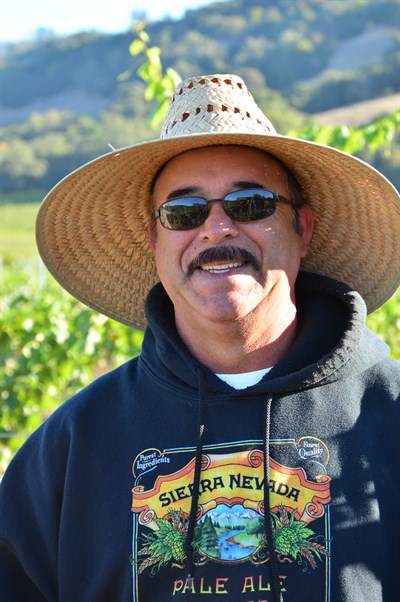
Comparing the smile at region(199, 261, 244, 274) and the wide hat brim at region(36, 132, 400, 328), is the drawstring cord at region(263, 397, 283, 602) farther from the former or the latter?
the wide hat brim at region(36, 132, 400, 328)

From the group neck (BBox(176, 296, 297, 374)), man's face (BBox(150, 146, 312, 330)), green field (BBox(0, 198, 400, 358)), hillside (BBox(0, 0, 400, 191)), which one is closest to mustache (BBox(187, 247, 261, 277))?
man's face (BBox(150, 146, 312, 330))

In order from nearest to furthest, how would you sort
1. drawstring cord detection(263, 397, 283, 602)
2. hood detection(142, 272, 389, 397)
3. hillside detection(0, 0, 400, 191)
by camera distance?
drawstring cord detection(263, 397, 283, 602), hood detection(142, 272, 389, 397), hillside detection(0, 0, 400, 191)

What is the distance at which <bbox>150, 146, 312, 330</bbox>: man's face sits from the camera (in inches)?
92.7

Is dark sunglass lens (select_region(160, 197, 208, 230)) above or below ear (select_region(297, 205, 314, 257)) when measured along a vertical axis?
below

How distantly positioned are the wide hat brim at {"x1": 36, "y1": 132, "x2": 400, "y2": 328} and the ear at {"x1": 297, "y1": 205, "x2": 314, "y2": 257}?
0.08 metres

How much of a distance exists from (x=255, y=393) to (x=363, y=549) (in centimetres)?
48

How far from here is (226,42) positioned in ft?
296

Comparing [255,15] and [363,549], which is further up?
[255,15]

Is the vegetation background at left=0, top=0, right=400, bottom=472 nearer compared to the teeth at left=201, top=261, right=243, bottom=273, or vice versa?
the teeth at left=201, top=261, right=243, bottom=273

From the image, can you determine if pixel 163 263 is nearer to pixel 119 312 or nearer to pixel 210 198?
pixel 210 198

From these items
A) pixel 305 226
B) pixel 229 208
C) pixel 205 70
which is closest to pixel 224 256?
pixel 229 208

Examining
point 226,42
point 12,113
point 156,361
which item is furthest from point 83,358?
point 226,42

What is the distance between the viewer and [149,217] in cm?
291

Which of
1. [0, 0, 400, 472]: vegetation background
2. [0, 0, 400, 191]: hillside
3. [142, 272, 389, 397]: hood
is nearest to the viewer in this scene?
[142, 272, 389, 397]: hood
